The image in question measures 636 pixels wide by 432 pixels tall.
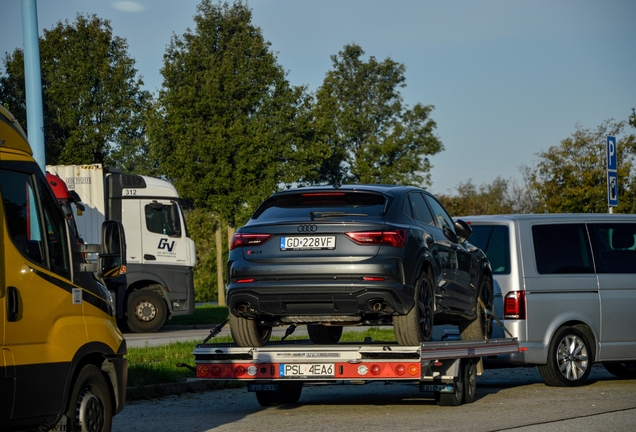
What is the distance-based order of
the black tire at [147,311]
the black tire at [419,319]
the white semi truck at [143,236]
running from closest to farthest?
the black tire at [419,319] < the white semi truck at [143,236] < the black tire at [147,311]

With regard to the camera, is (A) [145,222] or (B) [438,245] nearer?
(B) [438,245]

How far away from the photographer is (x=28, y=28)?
448 inches

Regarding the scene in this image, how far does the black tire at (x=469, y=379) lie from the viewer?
1027 centimetres

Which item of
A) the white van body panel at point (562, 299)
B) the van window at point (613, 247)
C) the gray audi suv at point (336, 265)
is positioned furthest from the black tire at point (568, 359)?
the gray audi suv at point (336, 265)

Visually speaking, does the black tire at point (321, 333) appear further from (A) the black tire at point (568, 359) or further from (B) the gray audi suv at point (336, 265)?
(A) the black tire at point (568, 359)

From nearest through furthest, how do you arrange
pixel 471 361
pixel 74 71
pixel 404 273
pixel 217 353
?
pixel 404 273 → pixel 217 353 → pixel 471 361 → pixel 74 71

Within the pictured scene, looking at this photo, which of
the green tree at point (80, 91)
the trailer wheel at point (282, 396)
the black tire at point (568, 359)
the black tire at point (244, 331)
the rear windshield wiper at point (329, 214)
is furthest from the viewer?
the green tree at point (80, 91)

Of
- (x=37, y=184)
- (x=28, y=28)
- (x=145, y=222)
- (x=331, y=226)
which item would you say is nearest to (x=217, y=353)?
(x=331, y=226)

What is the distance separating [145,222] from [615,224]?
12.1 metres

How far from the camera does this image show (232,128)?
34.2m

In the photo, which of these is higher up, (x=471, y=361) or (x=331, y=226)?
(x=331, y=226)

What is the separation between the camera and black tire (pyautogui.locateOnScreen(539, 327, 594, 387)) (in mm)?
11703

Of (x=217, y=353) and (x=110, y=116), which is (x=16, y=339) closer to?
(x=217, y=353)

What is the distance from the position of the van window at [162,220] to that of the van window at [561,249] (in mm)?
11825
